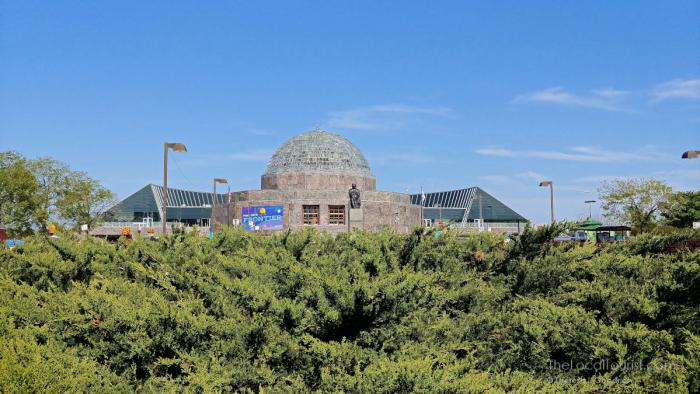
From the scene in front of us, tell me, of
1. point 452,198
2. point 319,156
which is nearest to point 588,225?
point 319,156

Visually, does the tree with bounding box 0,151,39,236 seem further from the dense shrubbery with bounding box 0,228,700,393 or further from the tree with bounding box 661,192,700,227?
the tree with bounding box 661,192,700,227

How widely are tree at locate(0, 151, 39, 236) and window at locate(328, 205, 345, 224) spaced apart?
19010 mm

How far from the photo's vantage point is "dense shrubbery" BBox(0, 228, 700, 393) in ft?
12.3

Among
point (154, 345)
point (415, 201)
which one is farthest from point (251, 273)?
point (415, 201)

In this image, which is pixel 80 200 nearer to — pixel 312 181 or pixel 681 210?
pixel 312 181

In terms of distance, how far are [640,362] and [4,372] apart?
4215 millimetres

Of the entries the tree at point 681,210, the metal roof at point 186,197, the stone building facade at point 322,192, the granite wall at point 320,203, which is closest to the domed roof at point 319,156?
the stone building facade at point 322,192

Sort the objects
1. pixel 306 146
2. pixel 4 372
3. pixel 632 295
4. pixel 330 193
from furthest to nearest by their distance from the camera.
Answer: pixel 306 146
pixel 330 193
pixel 632 295
pixel 4 372

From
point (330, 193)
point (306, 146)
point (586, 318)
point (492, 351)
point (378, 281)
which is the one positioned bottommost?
point (492, 351)

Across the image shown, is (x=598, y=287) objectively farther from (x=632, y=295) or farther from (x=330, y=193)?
(x=330, y=193)

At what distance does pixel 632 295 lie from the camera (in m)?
4.95

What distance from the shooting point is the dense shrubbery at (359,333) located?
3.74 meters

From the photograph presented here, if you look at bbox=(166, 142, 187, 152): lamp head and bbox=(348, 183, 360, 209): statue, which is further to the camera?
bbox=(348, 183, 360, 209): statue

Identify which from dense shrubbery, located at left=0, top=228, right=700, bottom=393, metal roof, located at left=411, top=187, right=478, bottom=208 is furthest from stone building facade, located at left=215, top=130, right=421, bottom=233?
metal roof, located at left=411, top=187, right=478, bottom=208
